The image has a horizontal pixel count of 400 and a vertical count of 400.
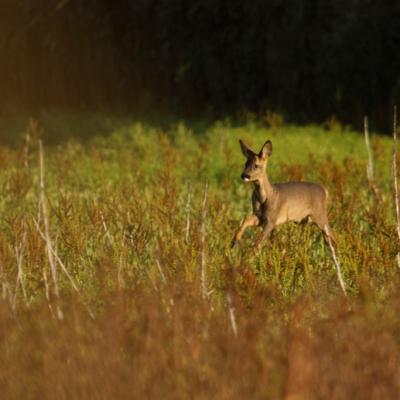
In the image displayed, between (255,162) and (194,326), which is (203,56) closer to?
(255,162)

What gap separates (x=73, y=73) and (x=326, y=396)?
55.7ft

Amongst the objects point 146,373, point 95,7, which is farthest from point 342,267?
point 95,7

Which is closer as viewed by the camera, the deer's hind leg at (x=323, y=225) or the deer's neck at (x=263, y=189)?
the deer's neck at (x=263, y=189)

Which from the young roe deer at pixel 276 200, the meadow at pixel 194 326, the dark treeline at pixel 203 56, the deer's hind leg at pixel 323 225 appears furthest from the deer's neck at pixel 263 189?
the dark treeline at pixel 203 56

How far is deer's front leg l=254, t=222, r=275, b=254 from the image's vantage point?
237 inches

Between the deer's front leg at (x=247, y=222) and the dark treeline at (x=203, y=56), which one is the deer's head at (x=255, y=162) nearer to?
the deer's front leg at (x=247, y=222)

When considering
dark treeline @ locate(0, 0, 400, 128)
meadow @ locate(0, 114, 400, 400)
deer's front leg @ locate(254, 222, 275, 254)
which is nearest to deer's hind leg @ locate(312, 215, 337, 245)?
meadow @ locate(0, 114, 400, 400)

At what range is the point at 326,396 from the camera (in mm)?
2906

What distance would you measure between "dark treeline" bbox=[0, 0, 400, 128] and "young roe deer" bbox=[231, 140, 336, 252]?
24.7ft

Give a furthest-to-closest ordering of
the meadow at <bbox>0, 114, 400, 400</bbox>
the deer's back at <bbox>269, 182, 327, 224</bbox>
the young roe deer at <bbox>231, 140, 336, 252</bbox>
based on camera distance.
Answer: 1. the deer's back at <bbox>269, 182, 327, 224</bbox>
2. the young roe deer at <bbox>231, 140, 336, 252</bbox>
3. the meadow at <bbox>0, 114, 400, 400</bbox>

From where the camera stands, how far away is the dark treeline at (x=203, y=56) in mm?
14859

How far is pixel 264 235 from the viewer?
246 inches

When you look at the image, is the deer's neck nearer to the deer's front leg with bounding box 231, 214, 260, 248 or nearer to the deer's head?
the deer's head

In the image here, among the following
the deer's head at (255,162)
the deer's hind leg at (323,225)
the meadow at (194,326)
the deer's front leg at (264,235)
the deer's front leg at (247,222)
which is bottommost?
the deer's hind leg at (323,225)
